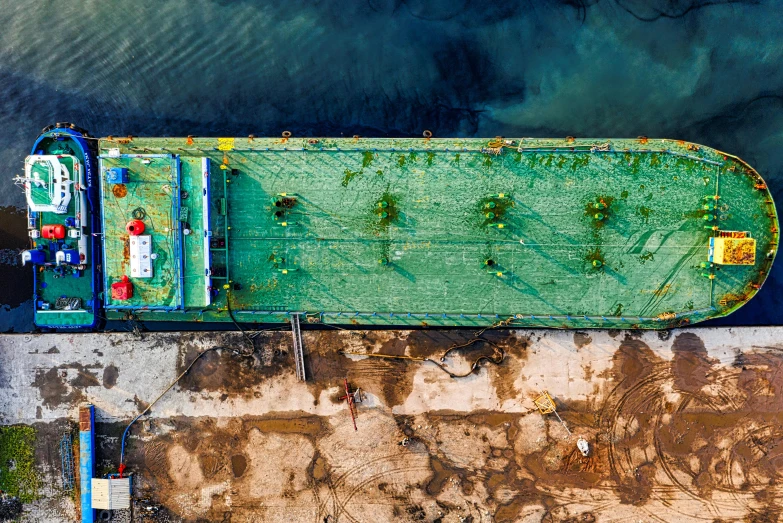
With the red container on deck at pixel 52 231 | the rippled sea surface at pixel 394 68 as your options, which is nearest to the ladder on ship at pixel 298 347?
the rippled sea surface at pixel 394 68

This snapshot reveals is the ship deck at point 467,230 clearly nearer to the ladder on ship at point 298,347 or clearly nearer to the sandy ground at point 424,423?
the ladder on ship at point 298,347

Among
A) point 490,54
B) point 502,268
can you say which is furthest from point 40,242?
point 490,54

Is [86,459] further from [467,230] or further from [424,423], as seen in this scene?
[467,230]

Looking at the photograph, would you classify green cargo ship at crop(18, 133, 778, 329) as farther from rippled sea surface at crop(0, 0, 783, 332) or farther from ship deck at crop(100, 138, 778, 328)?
rippled sea surface at crop(0, 0, 783, 332)

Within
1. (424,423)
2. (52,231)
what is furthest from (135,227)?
(424,423)

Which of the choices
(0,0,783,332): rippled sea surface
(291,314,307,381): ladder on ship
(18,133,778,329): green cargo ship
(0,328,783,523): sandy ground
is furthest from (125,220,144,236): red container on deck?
(291,314,307,381): ladder on ship
